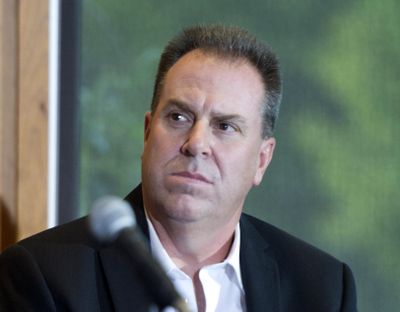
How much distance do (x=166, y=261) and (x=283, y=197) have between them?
0.56 m

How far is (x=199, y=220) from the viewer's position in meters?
1.59

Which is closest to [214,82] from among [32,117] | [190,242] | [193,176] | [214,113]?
[214,113]

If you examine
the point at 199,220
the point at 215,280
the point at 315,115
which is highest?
the point at 315,115

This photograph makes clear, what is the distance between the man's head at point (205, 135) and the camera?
61.3 inches

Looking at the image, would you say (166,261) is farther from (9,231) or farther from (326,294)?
(9,231)

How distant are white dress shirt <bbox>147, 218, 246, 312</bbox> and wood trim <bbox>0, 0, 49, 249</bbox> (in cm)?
41

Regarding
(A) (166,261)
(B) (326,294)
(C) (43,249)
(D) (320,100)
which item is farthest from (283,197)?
(C) (43,249)

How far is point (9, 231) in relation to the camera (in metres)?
1.96

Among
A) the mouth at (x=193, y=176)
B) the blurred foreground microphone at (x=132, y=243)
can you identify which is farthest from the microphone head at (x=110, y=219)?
the mouth at (x=193, y=176)

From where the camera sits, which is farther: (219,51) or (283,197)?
(283,197)

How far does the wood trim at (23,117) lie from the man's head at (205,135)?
0.36 meters

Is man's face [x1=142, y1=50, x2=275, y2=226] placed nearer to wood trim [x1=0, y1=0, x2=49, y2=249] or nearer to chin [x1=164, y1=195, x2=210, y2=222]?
chin [x1=164, y1=195, x2=210, y2=222]

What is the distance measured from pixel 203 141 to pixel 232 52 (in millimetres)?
217

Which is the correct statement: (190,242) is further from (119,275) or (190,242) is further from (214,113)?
(214,113)
